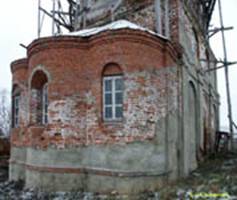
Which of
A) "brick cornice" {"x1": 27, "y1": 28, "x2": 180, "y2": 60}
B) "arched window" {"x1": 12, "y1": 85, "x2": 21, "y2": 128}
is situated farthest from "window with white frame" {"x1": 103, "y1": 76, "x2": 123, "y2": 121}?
"arched window" {"x1": 12, "y1": 85, "x2": 21, "y2": 128}

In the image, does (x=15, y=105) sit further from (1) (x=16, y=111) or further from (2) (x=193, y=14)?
(2) (x=193, y=14)

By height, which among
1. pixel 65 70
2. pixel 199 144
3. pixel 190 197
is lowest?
pixel 190 197

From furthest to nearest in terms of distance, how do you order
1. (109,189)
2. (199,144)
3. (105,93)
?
(199,144) < (105,93) < (109,189)

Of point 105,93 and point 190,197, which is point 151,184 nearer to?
point 190,197

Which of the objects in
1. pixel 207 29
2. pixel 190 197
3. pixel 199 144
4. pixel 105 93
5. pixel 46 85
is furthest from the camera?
pixel 207 29

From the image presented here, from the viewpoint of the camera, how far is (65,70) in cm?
1148

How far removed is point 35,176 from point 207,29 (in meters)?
13.6

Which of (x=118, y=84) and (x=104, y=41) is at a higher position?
(x=104, y=41)

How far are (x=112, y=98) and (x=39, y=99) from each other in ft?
10.7

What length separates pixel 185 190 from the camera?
10.1 m

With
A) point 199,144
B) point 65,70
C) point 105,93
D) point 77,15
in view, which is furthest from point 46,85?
point 199,144

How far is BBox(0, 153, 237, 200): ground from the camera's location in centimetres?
938

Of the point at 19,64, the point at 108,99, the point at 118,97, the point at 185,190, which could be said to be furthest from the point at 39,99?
the point at 185,190

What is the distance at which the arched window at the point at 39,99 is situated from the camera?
12320 millimetres
